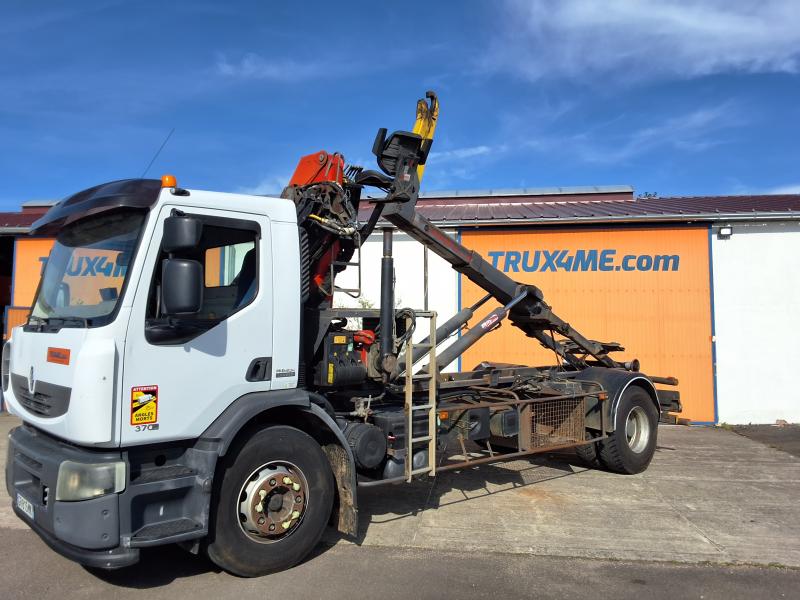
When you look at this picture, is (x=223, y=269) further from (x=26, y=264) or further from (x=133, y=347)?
(x=26, y=264)

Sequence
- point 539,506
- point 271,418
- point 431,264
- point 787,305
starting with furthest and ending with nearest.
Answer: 1. point 431,264
2. point 787,305
3. point 539,506
4. point 271,418

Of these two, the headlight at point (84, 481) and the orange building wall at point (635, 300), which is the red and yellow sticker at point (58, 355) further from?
the orange building wall at point (635, 300)

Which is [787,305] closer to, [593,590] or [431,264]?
[431,264]

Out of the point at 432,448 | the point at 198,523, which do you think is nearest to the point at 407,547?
the point at 432,448

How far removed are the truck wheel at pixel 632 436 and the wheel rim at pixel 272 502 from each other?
4626 millimetres

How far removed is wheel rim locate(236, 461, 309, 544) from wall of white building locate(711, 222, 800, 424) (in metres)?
10.7

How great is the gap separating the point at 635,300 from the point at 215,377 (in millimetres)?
10569

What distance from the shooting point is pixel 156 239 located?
4.02m

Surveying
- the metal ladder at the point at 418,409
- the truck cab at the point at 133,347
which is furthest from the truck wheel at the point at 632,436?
the truck cab at the point at 133,347

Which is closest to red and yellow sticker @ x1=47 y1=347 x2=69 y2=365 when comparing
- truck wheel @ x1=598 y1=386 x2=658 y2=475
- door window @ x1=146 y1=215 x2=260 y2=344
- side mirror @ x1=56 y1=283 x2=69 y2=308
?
side mirror @ x1=56 y1=283 x2=69 y2=308

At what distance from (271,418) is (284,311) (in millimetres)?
843

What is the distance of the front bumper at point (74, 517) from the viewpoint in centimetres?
364

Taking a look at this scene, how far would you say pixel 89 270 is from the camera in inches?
169

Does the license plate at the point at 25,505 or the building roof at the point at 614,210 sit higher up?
the building roof at the point at 614,210
